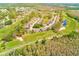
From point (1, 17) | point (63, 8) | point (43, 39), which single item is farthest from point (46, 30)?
point (1, 17)

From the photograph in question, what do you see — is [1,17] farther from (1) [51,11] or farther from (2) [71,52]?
(2) [71,52]

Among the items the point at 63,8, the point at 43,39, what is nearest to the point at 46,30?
the point at 43,39

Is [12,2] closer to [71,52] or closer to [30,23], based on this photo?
[30,23]

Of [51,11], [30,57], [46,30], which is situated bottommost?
[30,57]

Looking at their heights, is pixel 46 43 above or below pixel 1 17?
below

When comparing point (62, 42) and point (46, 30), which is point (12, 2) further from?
point (62, 42)

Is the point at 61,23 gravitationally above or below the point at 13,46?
above
